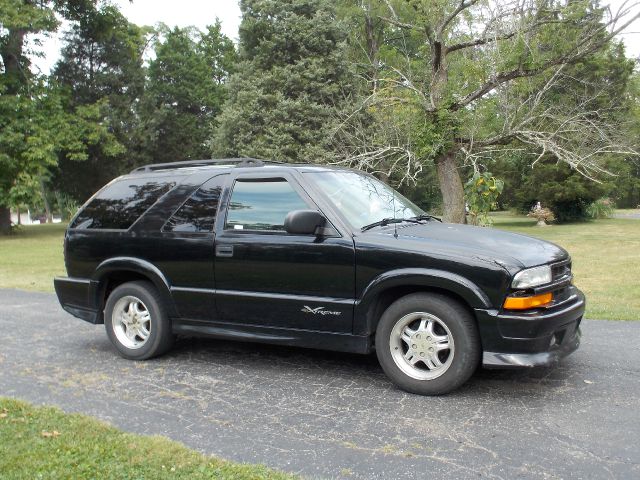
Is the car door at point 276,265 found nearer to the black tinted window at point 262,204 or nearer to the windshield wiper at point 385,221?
the black tinted window at point 262,204

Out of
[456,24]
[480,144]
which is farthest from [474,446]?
[456,24]

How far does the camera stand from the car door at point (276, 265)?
4.73m


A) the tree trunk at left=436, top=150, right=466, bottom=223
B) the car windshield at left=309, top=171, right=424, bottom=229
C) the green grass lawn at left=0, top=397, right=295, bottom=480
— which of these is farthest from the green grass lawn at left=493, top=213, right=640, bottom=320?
the green grass lawn at left=0, top=397, right=295, bottom=480

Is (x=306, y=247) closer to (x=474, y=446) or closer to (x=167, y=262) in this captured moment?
(x=167, y=262)

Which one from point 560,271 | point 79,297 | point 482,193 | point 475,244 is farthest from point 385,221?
point 482,193

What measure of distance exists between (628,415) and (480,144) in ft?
51.9

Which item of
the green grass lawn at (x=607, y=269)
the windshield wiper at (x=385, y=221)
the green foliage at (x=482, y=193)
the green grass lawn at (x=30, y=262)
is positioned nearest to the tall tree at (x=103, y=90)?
the green grass lawn at (x=30, y=262)

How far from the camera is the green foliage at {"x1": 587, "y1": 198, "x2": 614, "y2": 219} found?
3338 centimetres

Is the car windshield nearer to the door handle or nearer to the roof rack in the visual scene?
the roof rack

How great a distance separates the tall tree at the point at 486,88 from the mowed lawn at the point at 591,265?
2.72 meters

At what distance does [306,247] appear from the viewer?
4.82 metres

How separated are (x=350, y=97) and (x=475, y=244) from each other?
78.2ft

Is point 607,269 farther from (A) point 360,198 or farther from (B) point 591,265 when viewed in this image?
(A) point 360,198

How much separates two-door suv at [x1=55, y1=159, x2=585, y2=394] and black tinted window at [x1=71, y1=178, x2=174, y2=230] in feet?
0.05
